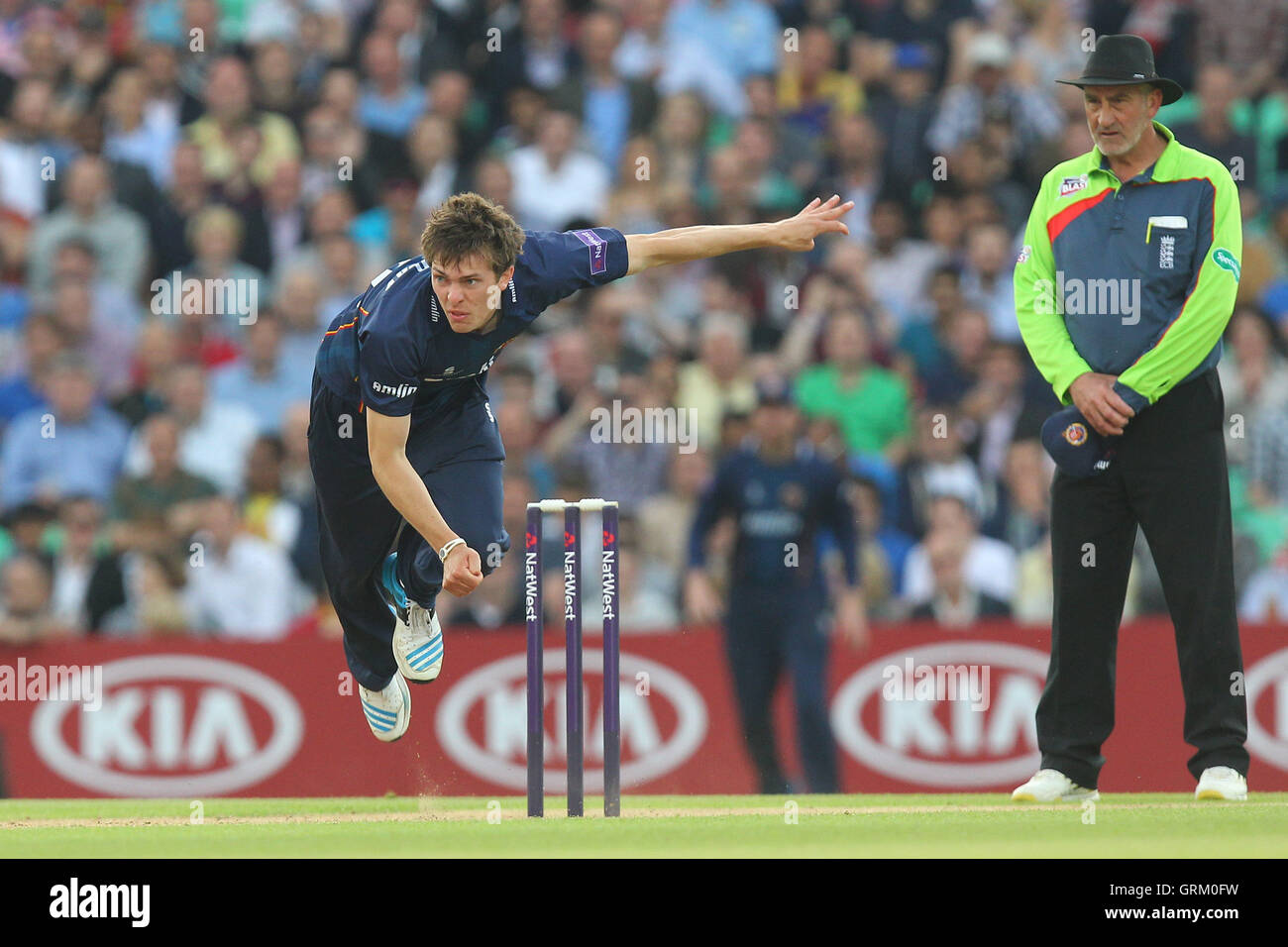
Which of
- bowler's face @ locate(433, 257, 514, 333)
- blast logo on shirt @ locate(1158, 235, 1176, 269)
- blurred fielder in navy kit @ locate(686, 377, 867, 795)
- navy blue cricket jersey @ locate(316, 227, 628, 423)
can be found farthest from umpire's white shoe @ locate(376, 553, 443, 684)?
blast logo on shirt @ locate(1158, 235, 1176, 269)

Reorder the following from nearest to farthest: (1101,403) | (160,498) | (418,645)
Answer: (1101,403)
(418,645)
(160,498)

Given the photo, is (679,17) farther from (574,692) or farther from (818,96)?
(574,692)

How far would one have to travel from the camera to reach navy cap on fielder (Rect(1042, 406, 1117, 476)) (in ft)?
26.1

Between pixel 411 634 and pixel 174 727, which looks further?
pixel 174 727

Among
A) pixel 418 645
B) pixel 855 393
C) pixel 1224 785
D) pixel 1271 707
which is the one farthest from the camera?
pixel 855 393

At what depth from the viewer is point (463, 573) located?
7.34 meters

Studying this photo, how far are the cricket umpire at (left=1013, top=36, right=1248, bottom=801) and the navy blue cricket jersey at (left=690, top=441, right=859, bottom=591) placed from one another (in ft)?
12.1

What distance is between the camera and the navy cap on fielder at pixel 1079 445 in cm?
795

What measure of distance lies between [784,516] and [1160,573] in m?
3.96

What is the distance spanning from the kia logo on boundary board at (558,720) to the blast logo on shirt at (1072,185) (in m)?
4.68

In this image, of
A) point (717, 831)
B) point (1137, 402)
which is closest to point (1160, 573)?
point (1137, 402)

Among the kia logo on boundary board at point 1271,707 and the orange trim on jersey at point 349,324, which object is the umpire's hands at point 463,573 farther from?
the kia logo on boundary board at point 1271,707

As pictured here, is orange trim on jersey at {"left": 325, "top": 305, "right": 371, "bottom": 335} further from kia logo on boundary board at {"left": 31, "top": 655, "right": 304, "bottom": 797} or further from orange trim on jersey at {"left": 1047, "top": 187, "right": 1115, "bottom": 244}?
kia logo on boundary board at {"left": 31, "top": 655, "right": 304, "bottom": 797}

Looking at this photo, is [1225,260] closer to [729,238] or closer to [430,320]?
[729,238]
